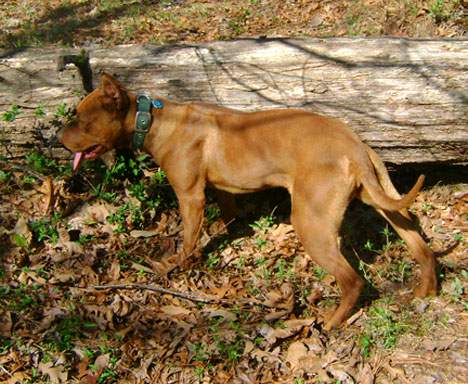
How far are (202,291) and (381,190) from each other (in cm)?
185

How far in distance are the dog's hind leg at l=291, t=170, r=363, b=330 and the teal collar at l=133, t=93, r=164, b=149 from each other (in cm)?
143

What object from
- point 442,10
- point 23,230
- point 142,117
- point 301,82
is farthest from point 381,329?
point 442,10

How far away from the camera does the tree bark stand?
5.24m

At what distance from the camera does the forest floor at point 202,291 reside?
4.43m

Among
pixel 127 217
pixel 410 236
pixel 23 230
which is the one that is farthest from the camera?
pixel 127 217

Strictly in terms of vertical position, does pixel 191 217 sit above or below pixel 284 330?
above

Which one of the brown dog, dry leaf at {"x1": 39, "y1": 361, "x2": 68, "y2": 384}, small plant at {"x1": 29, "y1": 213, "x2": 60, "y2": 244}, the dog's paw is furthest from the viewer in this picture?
small plant at {"x1": 29, "y1": 213, "x2": 60, "y2": 244}

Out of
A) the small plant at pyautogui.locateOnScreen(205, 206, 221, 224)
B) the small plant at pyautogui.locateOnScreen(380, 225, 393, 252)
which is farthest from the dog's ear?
the small plant at pyautogui.locateOnScreen(380, 225, 393, 252)

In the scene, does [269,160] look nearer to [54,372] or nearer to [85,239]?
[85,239]

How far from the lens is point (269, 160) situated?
192 inches

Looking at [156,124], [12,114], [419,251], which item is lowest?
[419,251]

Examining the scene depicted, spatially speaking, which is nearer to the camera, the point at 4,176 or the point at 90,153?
the point at 90,153

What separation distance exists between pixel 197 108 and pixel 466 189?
2902mm

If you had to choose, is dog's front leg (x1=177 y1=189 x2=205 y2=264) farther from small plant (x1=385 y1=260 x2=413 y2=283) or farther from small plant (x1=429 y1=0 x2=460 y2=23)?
small plant (x1=429 y1=0 x2=460 y2=23)
